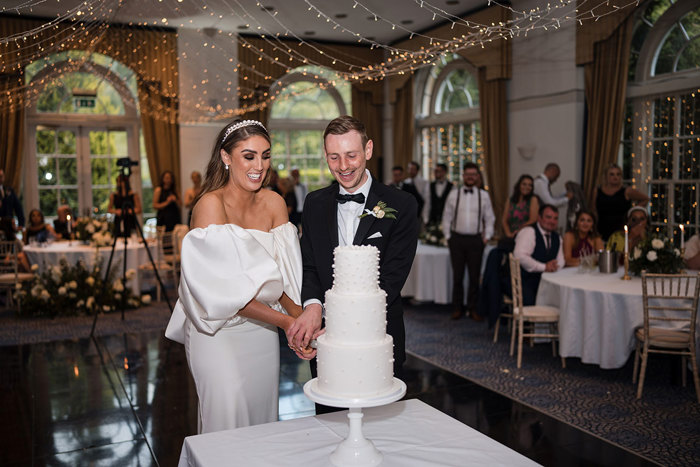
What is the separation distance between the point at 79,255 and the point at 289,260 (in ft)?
21.5

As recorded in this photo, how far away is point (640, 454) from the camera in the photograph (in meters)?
3.90

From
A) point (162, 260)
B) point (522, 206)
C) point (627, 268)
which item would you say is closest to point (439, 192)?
point (522, 206)

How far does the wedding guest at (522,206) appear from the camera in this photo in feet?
25.7

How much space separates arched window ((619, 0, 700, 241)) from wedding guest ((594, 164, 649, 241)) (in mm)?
1068

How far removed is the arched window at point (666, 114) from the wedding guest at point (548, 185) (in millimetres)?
1014

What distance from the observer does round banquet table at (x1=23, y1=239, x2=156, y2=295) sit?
27.8 ft

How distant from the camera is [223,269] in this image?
250cm

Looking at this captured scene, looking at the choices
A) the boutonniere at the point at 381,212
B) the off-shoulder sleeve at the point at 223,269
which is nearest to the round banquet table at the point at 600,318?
the boutonniere at the point at 381,212

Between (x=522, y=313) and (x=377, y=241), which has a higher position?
(x=377, y=241)

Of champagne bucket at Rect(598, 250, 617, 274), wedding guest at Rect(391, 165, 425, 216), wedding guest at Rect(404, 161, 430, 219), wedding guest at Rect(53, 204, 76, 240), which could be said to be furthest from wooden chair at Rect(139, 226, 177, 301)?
champagne bucket at Rect(598, 250, 617, 274)

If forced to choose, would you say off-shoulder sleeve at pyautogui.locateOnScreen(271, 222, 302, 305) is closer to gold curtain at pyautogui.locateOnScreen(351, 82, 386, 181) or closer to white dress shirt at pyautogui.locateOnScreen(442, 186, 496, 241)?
white dress shirt at pyautogui.locateOnScreen(442, 186, 496, 241)

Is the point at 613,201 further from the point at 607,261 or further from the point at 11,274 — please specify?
the point at 11,274

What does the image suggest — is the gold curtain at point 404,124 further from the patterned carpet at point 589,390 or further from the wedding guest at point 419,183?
the patterned carpet at point 589,390

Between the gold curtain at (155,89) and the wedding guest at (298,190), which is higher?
the gold curtain at (155,89)
